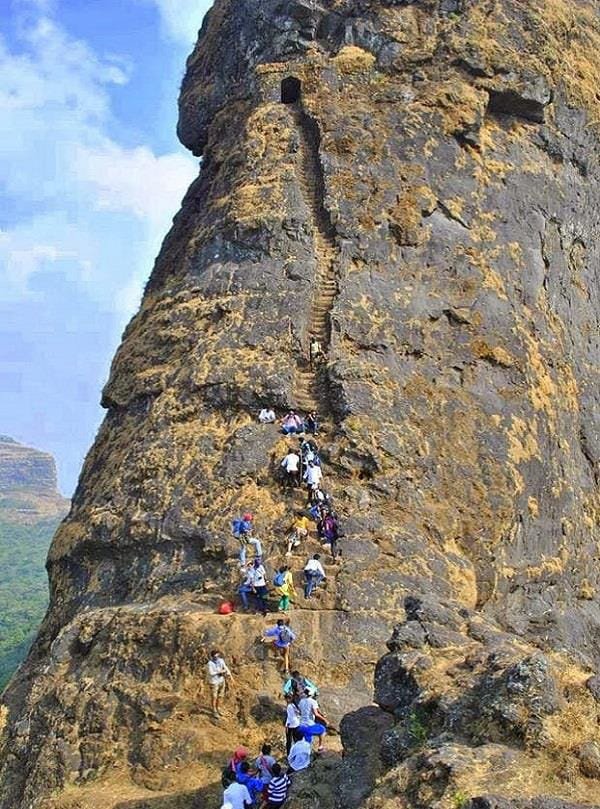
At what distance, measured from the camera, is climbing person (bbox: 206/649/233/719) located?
1972 centimetres

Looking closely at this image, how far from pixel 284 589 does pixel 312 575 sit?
31.8 inches

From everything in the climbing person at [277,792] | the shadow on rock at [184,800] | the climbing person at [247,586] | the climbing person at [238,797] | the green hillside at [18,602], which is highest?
the climbing person at [247,586]

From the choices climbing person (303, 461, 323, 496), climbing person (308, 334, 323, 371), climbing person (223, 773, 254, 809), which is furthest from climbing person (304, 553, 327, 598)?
climbing person (223, 773, 254, 809)

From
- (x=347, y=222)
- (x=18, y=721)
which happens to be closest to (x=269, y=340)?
(x=347, y=222)

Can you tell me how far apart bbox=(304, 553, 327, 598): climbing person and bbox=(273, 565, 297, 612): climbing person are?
0.37 metres

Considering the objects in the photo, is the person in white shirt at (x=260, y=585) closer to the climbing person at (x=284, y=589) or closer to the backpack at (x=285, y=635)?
the climbing person at (x=284, y=589)

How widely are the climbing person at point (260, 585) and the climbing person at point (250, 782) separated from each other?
6918mm

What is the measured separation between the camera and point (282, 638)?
20.2 metres

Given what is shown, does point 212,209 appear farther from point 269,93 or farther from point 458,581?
point 458,581

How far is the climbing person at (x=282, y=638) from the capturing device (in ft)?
66.4

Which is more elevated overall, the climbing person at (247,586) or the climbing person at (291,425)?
the climbing person at (291,425)

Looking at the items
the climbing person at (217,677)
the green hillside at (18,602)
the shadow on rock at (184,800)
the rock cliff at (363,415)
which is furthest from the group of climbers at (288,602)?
the green hillside at (18,602)

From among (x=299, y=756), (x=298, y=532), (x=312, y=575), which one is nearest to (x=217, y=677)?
(x=312, y=575)

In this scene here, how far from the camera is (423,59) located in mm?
33656
